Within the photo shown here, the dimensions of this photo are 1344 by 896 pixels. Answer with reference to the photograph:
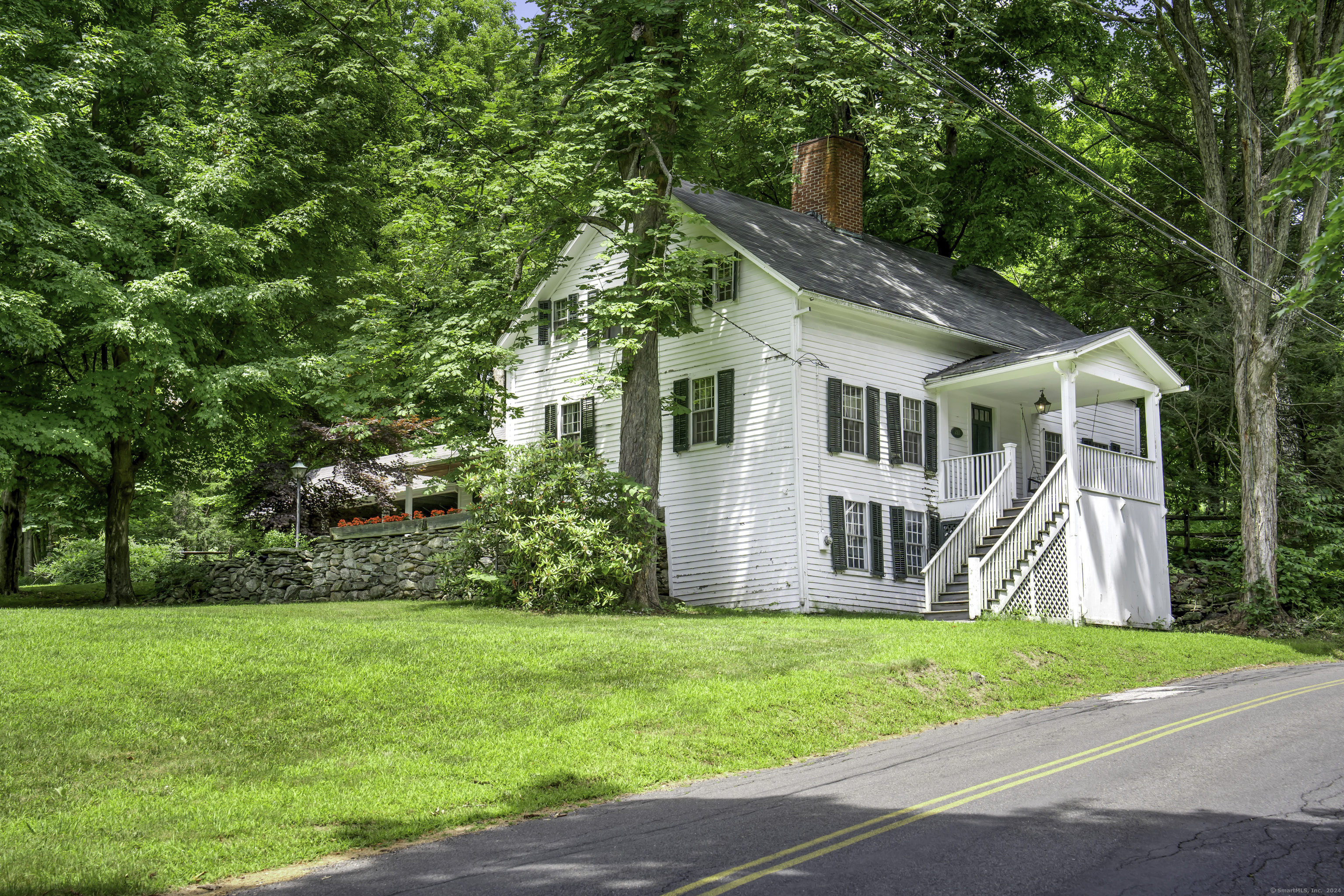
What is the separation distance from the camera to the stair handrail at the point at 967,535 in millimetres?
19391

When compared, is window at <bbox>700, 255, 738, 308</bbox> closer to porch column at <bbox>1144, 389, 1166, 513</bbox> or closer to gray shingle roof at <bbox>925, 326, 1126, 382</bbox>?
gray shingle roof at <bbox>925, 326, 1126, 382</bbox>

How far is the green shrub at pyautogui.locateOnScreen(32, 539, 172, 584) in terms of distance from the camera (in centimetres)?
2952

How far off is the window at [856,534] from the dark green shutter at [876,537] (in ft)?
0.31

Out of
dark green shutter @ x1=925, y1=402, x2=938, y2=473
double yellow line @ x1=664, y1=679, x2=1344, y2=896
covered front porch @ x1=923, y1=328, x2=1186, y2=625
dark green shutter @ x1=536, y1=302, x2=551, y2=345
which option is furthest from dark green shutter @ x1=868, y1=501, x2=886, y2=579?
double yellow line @ x1=664, y1=679, x2=1344, y2=896

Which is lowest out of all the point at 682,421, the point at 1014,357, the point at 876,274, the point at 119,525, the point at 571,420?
the point at 119,525

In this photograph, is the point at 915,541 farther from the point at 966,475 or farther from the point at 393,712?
the point at 393,712

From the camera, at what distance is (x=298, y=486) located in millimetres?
28844

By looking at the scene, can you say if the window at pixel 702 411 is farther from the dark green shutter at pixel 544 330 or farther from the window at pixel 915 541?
the dark green shutter at pixel 544 330

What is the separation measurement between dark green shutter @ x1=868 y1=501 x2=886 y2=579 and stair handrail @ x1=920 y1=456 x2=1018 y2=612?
891 mm

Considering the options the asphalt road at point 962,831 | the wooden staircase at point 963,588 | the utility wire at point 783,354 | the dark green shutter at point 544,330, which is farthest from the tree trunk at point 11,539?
the asphalt road at point 962,831

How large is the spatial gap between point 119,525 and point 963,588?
16678 mm

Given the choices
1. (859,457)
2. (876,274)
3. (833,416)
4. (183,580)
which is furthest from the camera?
(183,580)

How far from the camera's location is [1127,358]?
21.7 metres

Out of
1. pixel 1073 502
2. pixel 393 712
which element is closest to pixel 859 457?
pixel 1073 502
